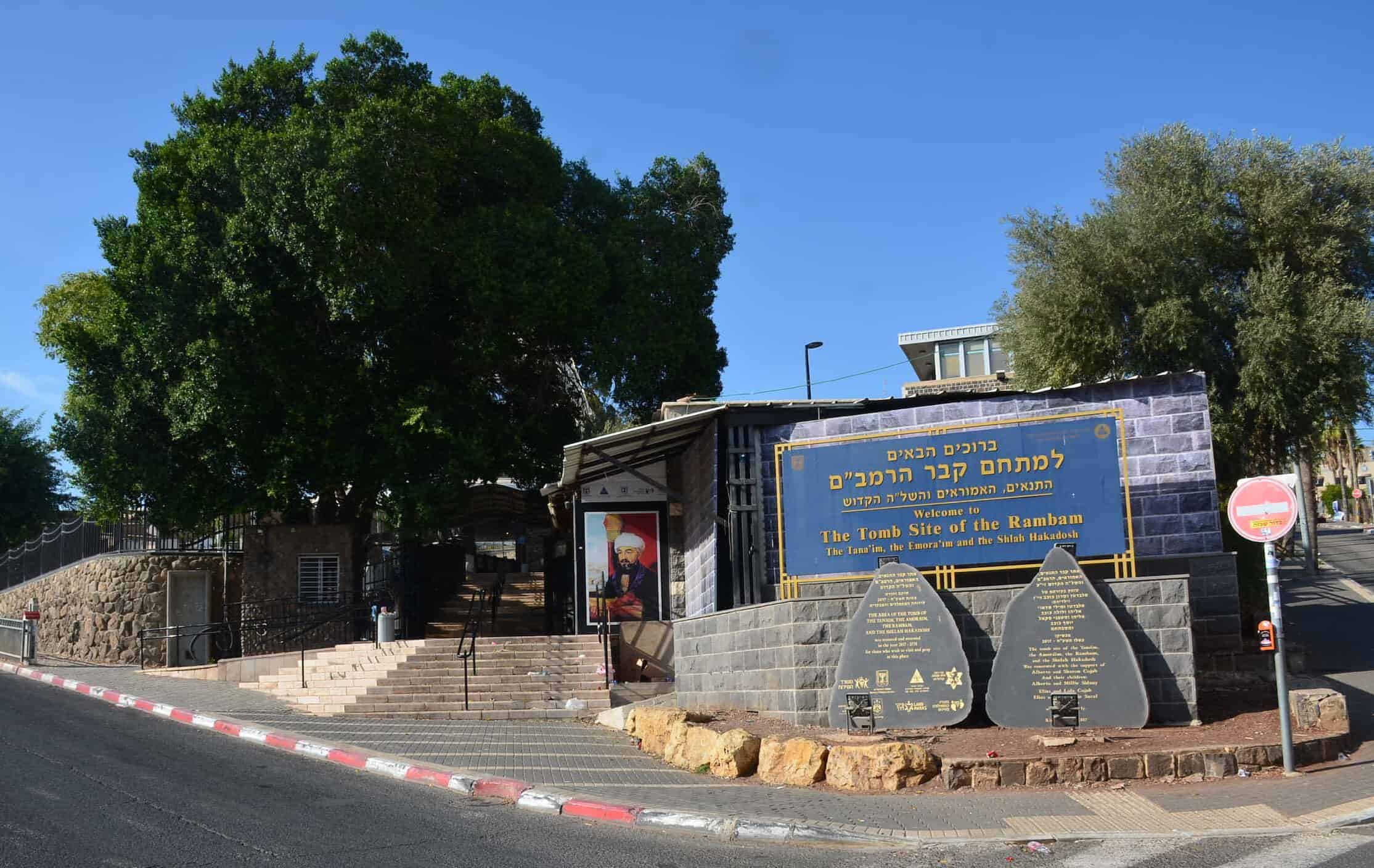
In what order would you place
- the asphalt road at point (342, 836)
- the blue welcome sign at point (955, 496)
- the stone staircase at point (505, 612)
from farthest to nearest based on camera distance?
the stone staircase at point (505, 612) → the blue welcome sign at point (955, 496) → the asphalt road at point (342, 836)

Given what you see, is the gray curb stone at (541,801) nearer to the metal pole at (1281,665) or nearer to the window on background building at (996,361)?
the metal pole at (1281,665)

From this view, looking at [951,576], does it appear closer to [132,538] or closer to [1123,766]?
[1123,766]

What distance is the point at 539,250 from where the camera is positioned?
2408 cm

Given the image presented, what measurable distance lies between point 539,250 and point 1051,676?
16257 millimetres

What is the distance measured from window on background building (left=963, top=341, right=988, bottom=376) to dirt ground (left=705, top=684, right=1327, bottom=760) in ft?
109

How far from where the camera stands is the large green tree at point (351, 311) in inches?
868

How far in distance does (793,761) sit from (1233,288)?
1282cm

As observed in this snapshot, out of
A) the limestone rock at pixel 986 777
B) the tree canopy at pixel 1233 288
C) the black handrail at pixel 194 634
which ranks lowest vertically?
the limestone rock at pixel 986 777

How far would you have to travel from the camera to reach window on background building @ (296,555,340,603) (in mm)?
25016

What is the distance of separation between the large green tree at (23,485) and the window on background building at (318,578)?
1747cm

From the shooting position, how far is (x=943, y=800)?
9383mm

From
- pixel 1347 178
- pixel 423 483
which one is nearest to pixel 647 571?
pixel 423 483

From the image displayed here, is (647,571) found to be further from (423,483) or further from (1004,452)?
(1004,452)

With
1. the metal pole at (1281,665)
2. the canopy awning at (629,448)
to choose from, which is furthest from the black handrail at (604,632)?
the metal pole at (1281,665)
